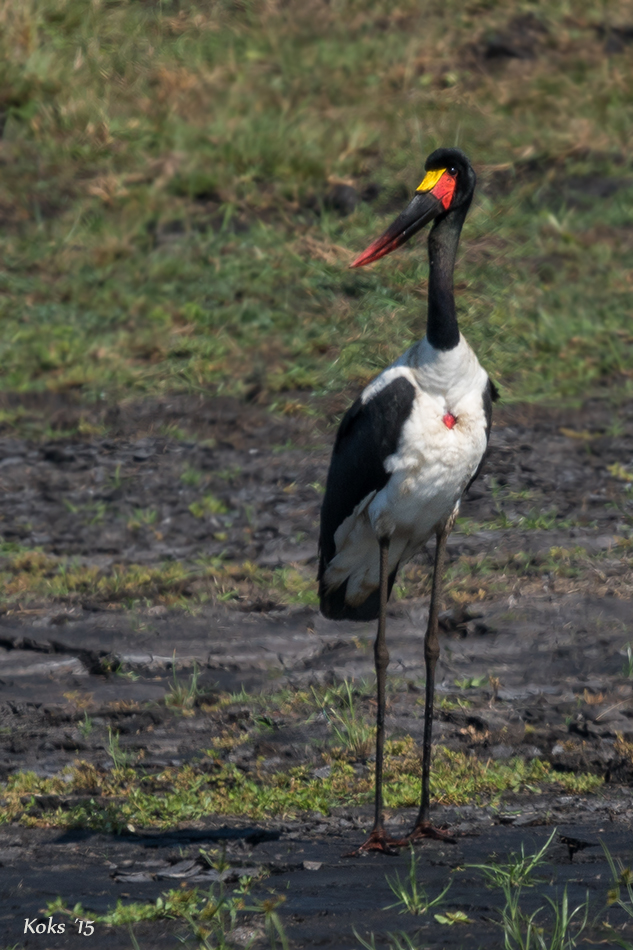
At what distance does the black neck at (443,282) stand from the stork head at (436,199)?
3 cm

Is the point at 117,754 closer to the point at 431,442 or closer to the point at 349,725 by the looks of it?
the point at 349,725

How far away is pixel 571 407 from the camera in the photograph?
718 cm

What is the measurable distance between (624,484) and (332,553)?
2499 millimetres

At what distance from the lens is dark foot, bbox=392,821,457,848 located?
3.63 m

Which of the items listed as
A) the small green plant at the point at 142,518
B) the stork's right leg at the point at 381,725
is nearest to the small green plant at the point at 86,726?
the stork's right leg at the point at 381,725

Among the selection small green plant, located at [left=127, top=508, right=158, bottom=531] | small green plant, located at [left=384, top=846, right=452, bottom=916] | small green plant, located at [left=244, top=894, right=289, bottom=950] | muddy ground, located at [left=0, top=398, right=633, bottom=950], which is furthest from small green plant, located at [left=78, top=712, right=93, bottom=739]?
small green plant, located at [left=127, top=508, right=158, bottom=531]

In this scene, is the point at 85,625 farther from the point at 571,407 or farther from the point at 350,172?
the point at 350,172

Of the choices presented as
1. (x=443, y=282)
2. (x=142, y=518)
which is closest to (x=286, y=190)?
(x=142, y=518)

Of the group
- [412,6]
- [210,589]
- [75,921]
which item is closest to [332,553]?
[210,589]

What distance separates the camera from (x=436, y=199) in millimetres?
3914

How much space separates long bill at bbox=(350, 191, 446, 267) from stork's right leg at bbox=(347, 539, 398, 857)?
89 centimetres

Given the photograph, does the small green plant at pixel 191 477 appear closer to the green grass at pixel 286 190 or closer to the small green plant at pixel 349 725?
the green grass at pixel 286 190

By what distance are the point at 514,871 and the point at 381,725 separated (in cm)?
84

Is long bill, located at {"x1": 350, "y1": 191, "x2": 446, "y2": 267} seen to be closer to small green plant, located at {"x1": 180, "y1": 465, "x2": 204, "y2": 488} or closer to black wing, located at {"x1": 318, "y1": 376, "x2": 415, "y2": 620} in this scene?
black wing, located at {"x1": 318, "y1": 376, "x2": 415, "y2": 620}
